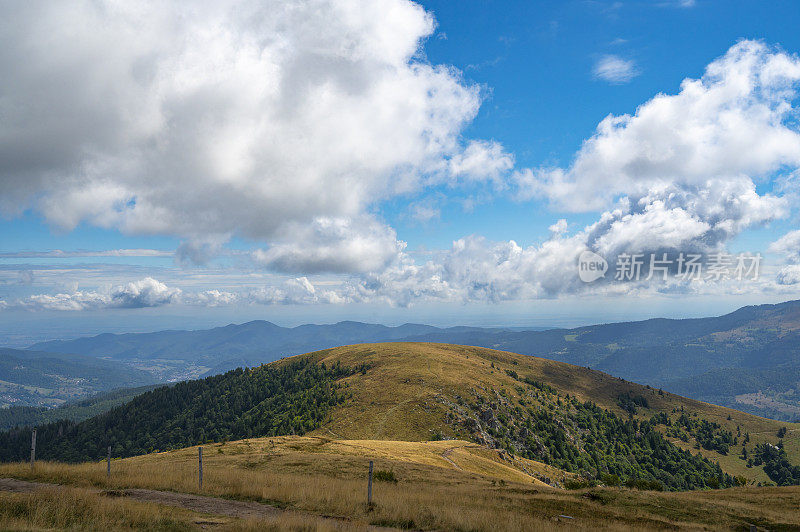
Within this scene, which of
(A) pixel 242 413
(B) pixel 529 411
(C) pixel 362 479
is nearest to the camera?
(C) pixel 362 479

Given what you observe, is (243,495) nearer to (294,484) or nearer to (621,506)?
(294,484)

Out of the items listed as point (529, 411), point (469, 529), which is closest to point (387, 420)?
point (529, 411)

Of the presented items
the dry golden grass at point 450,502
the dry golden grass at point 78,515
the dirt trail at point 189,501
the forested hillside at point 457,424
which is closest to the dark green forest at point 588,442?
the forested hillside at point 457,424

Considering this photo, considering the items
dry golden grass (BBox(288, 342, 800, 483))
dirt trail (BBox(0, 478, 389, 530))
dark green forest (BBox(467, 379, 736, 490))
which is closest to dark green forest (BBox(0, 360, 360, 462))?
dry golden grass (BBox(288, 342, 800, 483))

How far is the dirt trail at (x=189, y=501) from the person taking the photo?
1961 centimetres

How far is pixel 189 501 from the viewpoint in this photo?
21344 millimetres

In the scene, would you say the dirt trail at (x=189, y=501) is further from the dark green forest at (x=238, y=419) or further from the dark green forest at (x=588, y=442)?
the dark green forest at (x=238, y=419)

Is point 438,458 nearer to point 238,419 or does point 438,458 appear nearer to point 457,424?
point 457,424

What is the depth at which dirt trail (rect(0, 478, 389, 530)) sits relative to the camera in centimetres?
1961

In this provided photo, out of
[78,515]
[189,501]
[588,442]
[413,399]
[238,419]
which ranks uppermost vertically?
[78,515]

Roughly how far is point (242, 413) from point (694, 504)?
7185 inches

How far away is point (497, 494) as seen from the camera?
1096 inches

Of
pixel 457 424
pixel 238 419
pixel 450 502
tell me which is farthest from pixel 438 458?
pixel 238 419

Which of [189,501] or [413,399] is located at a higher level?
[189,501]
